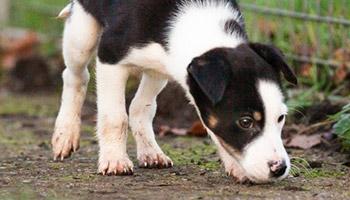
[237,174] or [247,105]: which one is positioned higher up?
[247,105]

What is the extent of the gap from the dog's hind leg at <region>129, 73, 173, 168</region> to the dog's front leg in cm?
29

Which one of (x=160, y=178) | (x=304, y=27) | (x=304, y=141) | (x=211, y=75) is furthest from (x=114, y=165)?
(x=304, y=27)

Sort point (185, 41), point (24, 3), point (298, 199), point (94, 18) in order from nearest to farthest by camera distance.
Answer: point (298, 199) < point (185, 41) < point (94, 18) < point (24, 3)

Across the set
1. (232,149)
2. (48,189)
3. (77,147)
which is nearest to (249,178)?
(232,149)

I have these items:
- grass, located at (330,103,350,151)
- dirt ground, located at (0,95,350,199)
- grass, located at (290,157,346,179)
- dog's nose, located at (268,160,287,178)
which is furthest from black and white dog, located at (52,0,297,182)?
grass, located at (330,103,350,151)

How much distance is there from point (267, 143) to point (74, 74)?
1.81m

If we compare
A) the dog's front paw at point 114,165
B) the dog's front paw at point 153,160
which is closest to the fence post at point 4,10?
the dog's front paw at point 153,160

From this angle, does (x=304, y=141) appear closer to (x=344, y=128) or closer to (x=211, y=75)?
(x=344, y=128)

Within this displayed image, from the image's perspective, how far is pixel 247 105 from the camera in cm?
470

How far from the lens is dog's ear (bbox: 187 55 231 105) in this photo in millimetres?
4652

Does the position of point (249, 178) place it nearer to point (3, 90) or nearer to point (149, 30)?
point (149, 30)

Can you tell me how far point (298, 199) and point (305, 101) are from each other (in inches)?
104

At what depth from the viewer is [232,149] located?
483 centimetres

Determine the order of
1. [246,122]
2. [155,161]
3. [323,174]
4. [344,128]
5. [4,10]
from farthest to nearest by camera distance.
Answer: [4,10], [344,128], [155,161], [323,174], [246,122]
